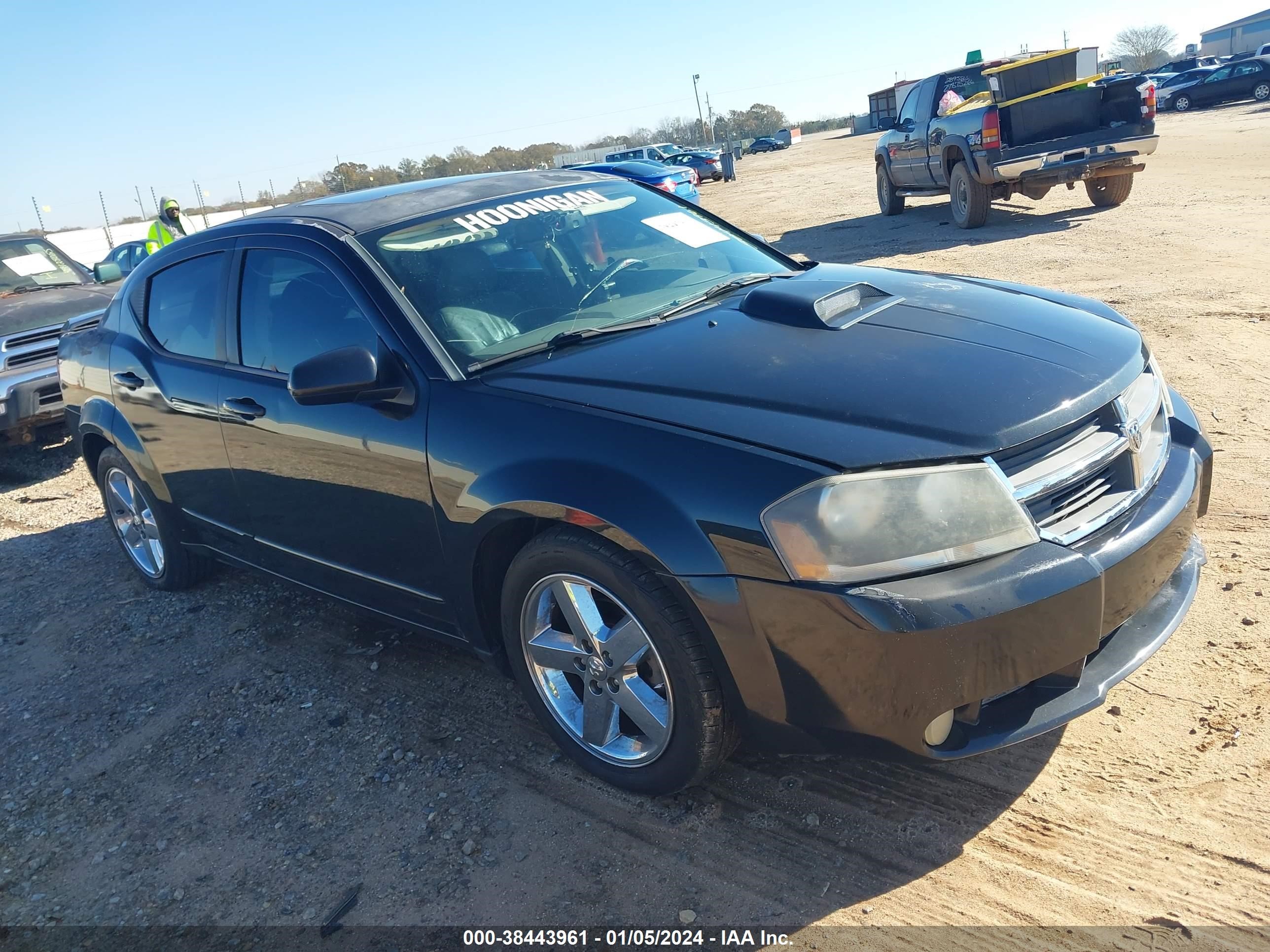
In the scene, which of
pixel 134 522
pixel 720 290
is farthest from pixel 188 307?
pixel 720 290

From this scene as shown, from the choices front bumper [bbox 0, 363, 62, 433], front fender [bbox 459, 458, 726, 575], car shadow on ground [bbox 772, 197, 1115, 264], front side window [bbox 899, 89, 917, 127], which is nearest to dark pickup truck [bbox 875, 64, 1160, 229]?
car shadow on ground [bbox 772, 197, 1115, 264]

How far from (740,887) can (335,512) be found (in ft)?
6.08

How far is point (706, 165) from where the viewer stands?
121ft

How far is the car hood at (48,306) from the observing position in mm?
8016

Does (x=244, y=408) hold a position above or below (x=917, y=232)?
above

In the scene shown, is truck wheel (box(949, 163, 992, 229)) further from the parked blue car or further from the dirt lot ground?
the dirt lot ground

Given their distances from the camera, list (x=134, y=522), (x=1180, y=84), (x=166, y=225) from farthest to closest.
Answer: (x=1180, y=84)
(x=166, y=225)
(x=134, y=522)

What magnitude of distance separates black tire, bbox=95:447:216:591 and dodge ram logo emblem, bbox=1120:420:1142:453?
391cm

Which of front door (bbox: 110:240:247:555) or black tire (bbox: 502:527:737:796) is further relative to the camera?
front door (bbox: 110:240:247:555)

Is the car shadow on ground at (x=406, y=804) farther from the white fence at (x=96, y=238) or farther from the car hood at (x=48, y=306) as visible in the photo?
A: the white fence at (x=96, y=238)

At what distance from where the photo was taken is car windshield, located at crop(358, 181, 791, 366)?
3195mm

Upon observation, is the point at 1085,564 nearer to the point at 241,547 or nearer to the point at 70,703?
the point at 241,547

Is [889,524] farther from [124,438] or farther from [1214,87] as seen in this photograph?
[1214,87]

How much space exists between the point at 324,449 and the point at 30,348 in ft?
19.1
